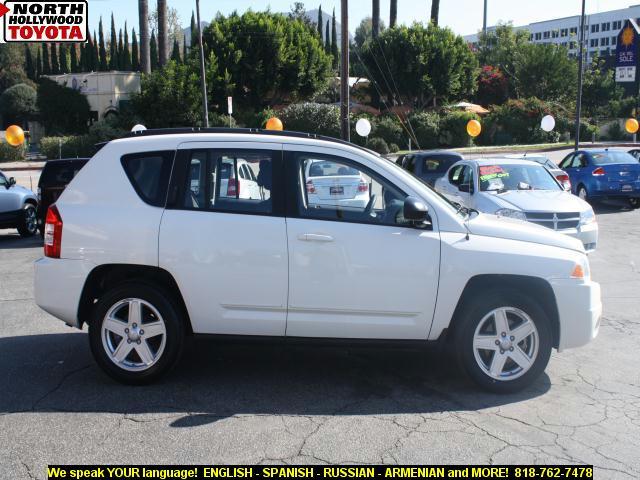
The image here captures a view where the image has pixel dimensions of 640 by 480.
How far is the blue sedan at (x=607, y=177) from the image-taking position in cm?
1848

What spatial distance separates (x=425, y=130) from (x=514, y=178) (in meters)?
31.4

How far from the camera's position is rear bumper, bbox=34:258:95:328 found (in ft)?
17.8

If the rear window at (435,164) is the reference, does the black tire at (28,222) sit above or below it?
below

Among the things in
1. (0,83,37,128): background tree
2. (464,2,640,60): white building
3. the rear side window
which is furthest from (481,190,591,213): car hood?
(464,2,640,60): white building

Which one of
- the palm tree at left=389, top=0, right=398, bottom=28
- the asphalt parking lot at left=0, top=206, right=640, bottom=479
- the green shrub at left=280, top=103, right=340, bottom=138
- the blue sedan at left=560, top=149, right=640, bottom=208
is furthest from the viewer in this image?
the palm tree at left=389, top=0, right=398, bottom=28

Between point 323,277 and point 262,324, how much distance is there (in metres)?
0.60

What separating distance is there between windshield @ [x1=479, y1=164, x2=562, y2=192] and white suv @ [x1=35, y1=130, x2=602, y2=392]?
676 cm

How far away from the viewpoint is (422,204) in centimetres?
520

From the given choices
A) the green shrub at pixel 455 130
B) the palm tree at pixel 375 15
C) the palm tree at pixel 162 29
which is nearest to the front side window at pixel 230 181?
the palm tree at pixel 162 29

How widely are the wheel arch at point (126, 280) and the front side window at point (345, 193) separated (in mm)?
1173

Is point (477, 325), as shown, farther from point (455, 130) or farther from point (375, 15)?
point (375, 15)

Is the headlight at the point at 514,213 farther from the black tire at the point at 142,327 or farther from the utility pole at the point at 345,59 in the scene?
the utility pole at the point at 345,59

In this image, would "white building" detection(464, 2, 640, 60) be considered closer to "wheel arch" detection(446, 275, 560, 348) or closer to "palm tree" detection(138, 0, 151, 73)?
"palm tree" detection(138, 0, 151, 73)

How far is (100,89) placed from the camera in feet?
152
